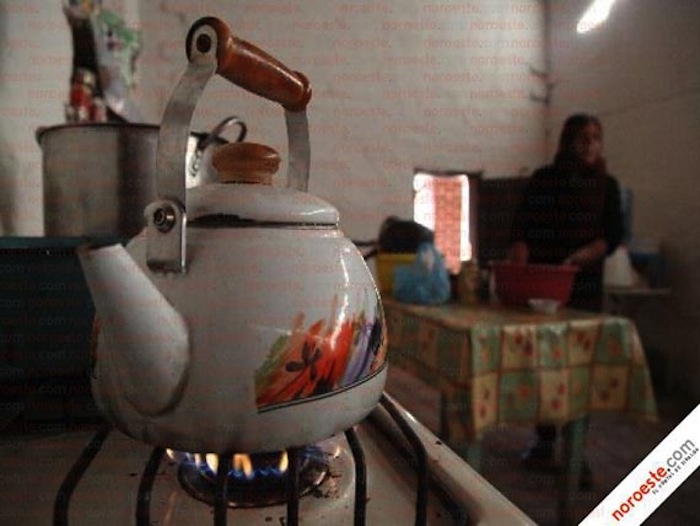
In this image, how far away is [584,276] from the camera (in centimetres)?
141

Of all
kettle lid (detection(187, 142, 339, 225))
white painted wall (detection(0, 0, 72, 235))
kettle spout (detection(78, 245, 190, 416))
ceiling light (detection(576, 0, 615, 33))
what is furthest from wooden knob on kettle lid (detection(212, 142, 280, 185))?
ceiling light (detection(576, 0, 615, 33))

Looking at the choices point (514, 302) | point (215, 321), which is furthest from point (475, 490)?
point (514, 302)

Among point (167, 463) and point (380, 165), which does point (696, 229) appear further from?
point (167, 463)

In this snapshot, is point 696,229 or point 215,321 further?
point 696,229

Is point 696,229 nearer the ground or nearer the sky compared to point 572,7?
nearer the ground

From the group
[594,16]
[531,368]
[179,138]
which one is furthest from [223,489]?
[594,16]

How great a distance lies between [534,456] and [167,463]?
4.46 ft

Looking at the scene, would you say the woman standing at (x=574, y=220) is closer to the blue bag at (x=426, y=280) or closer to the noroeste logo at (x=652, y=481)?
the blue bag at (x=426, y=280)

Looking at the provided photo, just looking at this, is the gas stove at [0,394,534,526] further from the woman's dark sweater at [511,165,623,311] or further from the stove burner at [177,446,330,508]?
the woman's dark sweater at [511,165,623,311]

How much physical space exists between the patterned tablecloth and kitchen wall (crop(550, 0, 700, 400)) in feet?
4.97

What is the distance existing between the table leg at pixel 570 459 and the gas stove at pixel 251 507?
78 centimetres

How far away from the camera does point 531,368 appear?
0.94 metres

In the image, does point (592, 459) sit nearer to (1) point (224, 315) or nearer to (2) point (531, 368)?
(2) point (531, 368)

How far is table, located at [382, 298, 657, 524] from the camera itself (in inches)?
35.7
